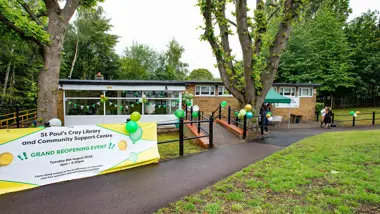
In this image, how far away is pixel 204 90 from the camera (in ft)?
51.5

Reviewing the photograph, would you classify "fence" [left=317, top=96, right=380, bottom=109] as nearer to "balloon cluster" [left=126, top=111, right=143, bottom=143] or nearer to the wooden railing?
"balloon cluster" [left=126, top=111, right=143, bottom=143]

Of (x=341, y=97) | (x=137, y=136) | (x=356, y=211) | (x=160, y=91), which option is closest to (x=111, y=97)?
(x=160, y=91)

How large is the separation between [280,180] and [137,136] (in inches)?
131

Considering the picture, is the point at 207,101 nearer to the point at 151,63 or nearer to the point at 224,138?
the point at 224,138

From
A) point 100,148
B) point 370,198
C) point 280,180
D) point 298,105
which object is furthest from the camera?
point 298,105

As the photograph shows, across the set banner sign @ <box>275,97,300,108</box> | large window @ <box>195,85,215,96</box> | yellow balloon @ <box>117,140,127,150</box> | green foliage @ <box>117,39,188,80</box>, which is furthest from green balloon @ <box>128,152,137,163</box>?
green foliage @ <box>117,39,188,80</box>

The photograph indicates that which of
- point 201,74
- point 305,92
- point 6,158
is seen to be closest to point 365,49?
point 305,92

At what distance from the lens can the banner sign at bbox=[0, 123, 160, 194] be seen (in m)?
3.40

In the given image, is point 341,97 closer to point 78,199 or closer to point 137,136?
point 137,136

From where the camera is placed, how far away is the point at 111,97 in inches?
471

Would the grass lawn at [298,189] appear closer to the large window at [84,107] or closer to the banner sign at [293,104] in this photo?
the large window at [84,107]

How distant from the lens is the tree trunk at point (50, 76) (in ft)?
22.5

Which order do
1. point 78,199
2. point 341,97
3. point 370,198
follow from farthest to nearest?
point 341,97, point 78,199, point 370,198

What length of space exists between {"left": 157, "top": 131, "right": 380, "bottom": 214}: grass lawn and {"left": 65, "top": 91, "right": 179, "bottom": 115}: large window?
8627 millimetres
